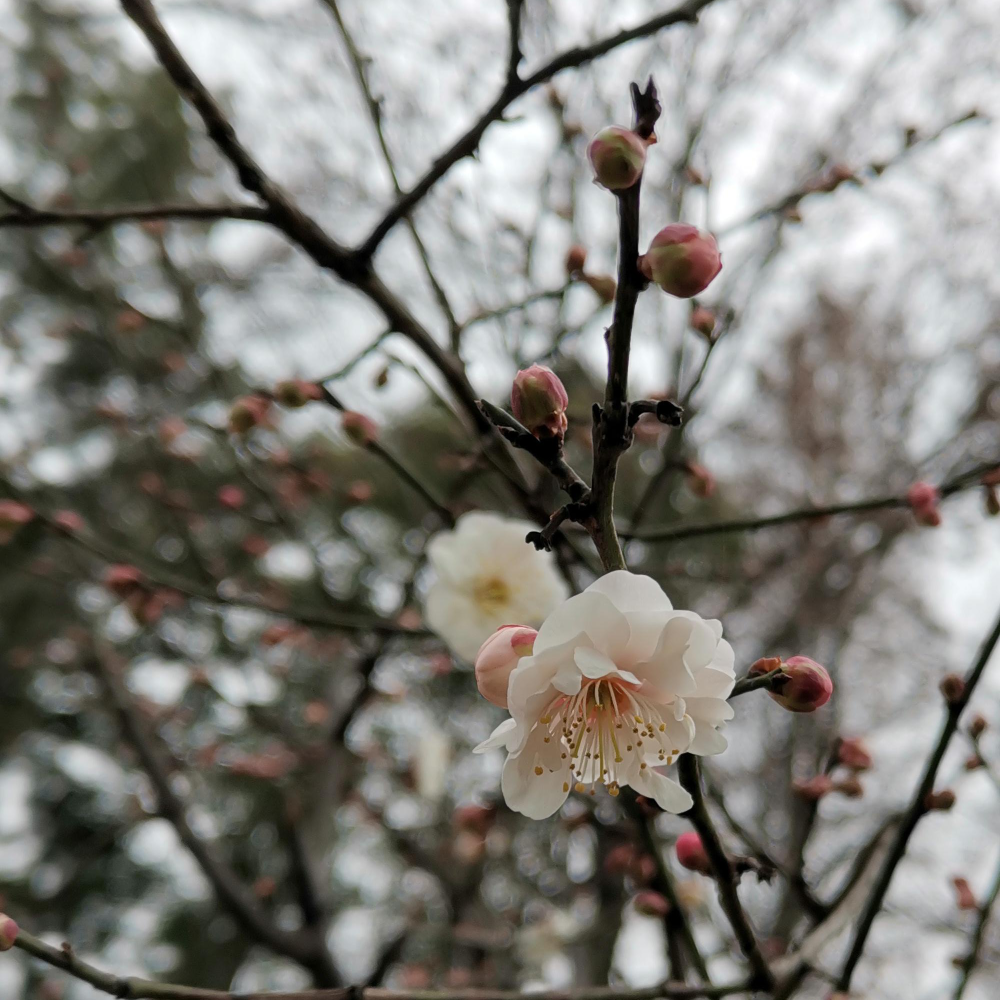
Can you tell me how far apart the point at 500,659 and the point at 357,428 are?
80 cm

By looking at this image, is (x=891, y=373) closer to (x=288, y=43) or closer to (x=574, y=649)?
(x=288, y=43)

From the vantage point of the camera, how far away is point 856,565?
4.59m

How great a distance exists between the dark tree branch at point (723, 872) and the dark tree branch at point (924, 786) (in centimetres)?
25

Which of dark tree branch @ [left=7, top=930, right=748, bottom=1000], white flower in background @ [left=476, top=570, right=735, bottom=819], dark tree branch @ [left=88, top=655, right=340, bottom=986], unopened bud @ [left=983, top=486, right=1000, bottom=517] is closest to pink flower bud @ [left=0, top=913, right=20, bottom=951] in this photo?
dark tree branch @ [left=7, top=930, right=748, bottom=1000]

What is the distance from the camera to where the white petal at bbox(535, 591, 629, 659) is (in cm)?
63

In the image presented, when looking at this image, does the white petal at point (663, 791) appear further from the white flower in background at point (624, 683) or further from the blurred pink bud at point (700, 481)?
the blurred pink bud at point (700, 481)

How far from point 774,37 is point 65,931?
7349mm

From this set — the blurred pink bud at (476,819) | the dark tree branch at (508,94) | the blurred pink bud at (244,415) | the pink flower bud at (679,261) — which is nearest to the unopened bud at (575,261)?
the dark tree branch at (508,94)

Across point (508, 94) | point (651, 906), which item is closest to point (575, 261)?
point (508, 94)

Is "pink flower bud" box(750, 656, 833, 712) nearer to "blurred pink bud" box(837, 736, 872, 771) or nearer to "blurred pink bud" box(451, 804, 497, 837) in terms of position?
"blurred pink bud" box(837, 736, 872, 771)

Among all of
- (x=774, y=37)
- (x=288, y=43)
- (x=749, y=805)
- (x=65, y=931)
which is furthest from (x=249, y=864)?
(x=774, y=37)

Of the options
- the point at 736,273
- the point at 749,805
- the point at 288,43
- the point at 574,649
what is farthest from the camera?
the point at 749,805

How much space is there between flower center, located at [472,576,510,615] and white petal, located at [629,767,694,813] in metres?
0.83

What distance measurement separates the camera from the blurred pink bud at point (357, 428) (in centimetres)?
142
